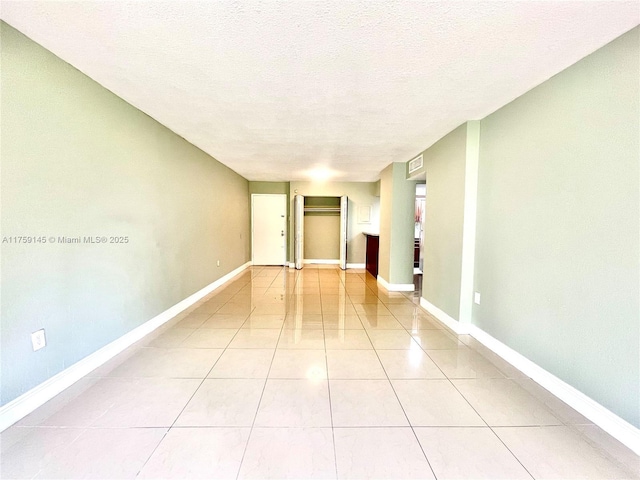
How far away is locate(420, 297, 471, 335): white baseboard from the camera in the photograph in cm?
289

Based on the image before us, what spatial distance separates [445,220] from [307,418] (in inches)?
104

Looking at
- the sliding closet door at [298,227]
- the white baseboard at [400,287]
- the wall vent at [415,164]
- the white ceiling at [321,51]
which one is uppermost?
the white ceiling at [321,51]

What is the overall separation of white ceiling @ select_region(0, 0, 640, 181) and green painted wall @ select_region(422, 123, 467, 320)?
43 cm

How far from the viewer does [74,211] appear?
6.32 ft

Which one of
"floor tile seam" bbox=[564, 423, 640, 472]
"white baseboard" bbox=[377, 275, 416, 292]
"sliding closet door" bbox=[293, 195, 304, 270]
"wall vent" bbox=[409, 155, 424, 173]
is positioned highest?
"wall vent" bbox=[409, 155, 424, 173]

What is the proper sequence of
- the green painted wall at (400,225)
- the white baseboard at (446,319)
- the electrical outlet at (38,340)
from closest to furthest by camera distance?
1. the electrical outlet at (38,340)
2. the white baseboard at (446,319)
3. the green painted wall at (400,225)

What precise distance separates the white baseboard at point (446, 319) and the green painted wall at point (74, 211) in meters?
3.28

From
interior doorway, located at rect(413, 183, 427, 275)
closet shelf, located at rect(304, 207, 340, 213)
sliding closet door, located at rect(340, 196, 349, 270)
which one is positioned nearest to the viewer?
sliding closet door, located at rect(340, 196, 349, 270)

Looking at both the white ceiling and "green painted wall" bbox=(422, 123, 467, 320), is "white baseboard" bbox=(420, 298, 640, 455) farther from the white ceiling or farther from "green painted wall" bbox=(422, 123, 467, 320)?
the white ceiling

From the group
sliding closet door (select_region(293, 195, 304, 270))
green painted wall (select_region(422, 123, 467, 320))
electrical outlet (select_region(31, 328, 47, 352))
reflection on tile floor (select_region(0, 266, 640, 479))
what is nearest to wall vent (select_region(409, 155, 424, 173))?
green painted wall (select_region(422, 123, 467, 320))

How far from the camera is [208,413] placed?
1.65m

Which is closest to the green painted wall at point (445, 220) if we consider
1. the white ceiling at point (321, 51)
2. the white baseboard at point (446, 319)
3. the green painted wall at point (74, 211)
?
the white baseboard at point (446, 319)

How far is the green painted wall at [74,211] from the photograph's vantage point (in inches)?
61.1

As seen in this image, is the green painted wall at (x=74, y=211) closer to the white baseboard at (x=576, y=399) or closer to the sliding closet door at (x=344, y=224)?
the white baseboard at (x=576, y=399)
